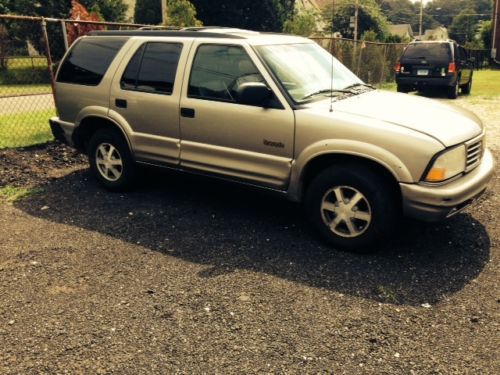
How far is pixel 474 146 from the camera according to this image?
169 inches

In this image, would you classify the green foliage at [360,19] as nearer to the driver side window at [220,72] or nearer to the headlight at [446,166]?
the driver side window at [220,72]

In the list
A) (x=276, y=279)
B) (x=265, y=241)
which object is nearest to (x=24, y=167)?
(x=265, y=241)

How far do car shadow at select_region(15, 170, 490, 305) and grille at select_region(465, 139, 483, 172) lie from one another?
745mm

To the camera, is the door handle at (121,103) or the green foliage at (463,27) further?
the green foliage at (463,27)

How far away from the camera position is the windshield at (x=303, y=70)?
15.0 ft

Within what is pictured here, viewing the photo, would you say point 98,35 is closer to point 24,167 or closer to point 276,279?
point 24,167

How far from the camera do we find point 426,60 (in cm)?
1564

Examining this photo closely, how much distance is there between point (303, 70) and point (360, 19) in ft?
185

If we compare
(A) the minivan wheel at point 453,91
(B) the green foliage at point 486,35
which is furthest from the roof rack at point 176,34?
(B) the green foliage at point 486,35

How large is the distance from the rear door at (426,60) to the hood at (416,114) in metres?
11.7

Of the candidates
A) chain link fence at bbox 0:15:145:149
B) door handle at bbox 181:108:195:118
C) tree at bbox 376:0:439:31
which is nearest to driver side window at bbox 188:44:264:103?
door handle at bbox 181:108:195:118

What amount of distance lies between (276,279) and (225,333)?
820mm

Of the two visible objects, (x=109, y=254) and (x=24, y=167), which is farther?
(x=24, y=167)

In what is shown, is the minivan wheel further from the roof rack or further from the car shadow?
the roof rack
